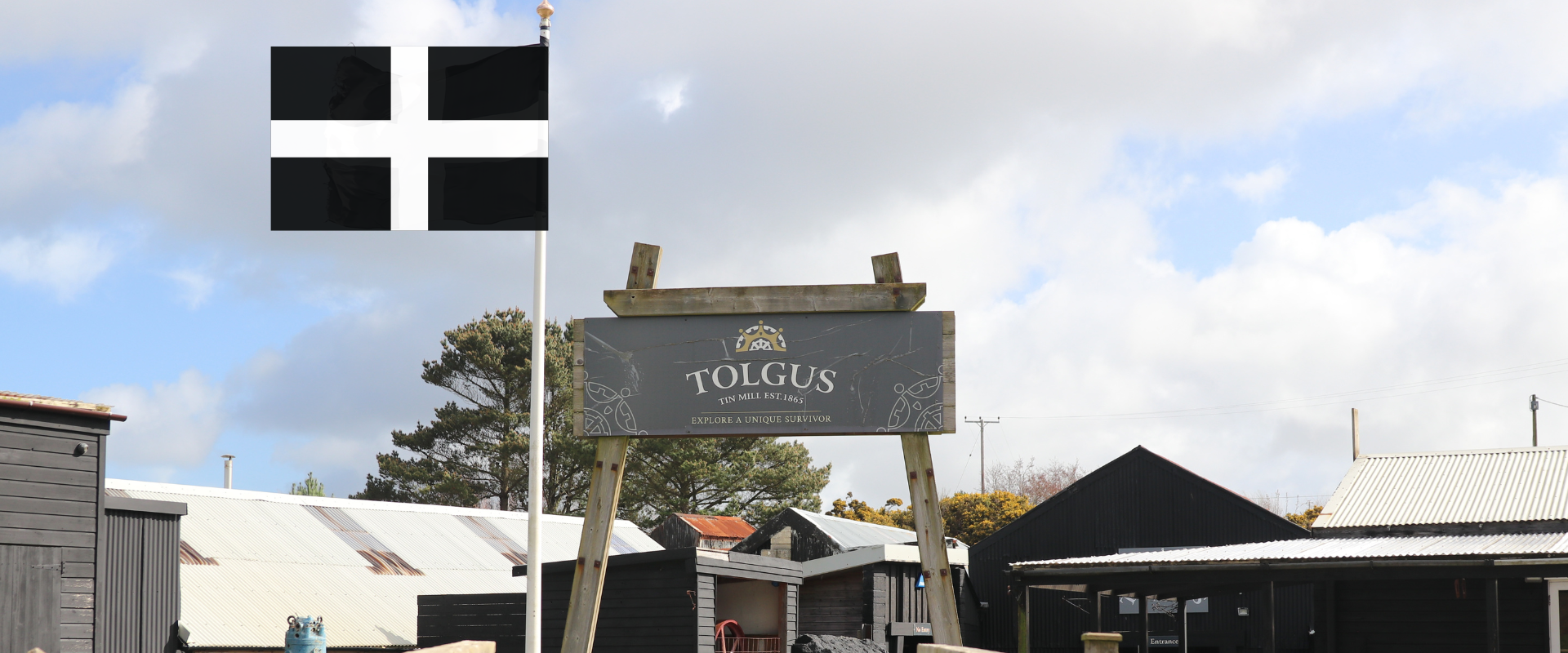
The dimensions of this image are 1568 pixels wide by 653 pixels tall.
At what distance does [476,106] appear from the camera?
9945 mm

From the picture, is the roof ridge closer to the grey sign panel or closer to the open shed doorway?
the open shed doorway

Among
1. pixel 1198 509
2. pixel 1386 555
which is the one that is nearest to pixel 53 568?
pixel 1386 555

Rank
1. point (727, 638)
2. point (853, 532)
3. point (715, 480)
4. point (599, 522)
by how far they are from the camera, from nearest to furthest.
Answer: point (599, 522) → point (727, 638) → point (853, 532) → point (715, 480)

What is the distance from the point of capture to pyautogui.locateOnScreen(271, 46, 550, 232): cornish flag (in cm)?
971

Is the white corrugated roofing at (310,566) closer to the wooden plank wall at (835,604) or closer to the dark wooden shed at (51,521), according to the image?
the dark wooden shed at (51,521)

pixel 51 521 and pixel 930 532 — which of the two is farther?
pixel 51 521

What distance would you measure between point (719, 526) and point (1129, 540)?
15.6 m

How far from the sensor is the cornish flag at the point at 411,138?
971 centimetres

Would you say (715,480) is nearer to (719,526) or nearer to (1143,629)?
(719,526)

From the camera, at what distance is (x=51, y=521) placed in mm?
14312

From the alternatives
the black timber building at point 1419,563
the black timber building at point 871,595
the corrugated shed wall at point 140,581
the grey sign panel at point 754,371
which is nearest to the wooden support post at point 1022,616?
the black timber building at point 1419,563

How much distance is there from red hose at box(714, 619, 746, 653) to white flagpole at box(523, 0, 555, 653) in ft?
37.9

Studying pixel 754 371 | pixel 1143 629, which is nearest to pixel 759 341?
pixel 754 371

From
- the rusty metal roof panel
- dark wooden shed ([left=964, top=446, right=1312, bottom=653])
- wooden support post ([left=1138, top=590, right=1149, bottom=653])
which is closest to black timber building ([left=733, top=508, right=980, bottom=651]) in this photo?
dark wooden shed ([left=964, top=446, right=1312, bottom=653])
